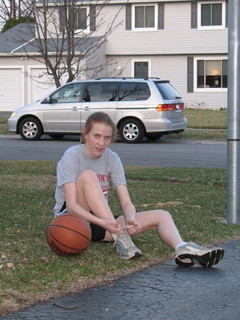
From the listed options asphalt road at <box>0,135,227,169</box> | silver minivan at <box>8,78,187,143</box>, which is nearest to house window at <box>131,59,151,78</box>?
asphalt road at <box>0,135,227,169</box>

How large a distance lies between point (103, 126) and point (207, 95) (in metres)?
31.6

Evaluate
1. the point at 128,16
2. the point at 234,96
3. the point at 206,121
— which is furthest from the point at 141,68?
the point at 234,96

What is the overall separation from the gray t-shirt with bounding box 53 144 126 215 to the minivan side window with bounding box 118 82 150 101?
1403 centimetres

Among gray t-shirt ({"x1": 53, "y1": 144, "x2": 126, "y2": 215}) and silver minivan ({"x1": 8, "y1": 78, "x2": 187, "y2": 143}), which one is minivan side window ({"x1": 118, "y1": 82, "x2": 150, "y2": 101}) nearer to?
silver minivan ({"x1": 8, "y1": 78, "x2": 187, "y2": 143})

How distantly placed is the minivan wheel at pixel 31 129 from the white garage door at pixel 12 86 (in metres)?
17.2

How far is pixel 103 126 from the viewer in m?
6.23

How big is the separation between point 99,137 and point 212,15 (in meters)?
31.3

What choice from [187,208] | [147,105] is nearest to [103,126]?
[187,208]

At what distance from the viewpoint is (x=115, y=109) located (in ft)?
67.8

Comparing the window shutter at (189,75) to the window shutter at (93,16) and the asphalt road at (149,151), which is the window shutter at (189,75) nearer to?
the window shutter at (93,16)

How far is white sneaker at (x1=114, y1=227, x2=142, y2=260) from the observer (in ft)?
20.3

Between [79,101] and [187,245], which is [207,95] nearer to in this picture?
[79,101]

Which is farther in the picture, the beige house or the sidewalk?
the beige house

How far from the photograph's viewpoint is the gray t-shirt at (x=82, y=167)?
6359 millimetres
